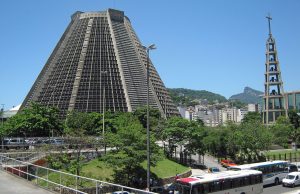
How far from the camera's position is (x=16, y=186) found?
19.5 m

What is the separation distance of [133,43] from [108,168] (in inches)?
2973

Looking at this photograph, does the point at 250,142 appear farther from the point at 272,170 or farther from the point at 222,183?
the point at 222,183

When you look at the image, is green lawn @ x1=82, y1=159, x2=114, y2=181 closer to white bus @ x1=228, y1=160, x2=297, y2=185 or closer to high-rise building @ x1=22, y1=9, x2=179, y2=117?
white bus @ x1=228, y1=160, x2=297, y2=185

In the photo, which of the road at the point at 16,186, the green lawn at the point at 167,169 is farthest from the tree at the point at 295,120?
the road at the point at 16,186

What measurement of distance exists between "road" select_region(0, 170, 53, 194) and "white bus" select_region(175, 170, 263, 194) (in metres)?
12.0

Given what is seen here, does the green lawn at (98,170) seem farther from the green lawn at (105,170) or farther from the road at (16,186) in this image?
the road at (16,186)

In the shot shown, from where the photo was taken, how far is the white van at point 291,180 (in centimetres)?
3928

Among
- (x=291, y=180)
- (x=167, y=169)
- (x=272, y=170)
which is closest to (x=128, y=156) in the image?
(x=167, y=169)

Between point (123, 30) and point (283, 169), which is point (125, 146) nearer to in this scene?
point (283, 169)

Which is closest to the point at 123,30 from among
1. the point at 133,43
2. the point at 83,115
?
the point at 133,43

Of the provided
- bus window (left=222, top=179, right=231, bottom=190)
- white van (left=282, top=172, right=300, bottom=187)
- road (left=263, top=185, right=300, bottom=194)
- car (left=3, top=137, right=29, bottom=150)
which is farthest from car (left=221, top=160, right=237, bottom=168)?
car (left=3, top=137, right=29, bottom=150)

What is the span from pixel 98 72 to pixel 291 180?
68.2m

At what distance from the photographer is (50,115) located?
64438mm

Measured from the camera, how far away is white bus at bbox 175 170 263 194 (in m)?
28.4
